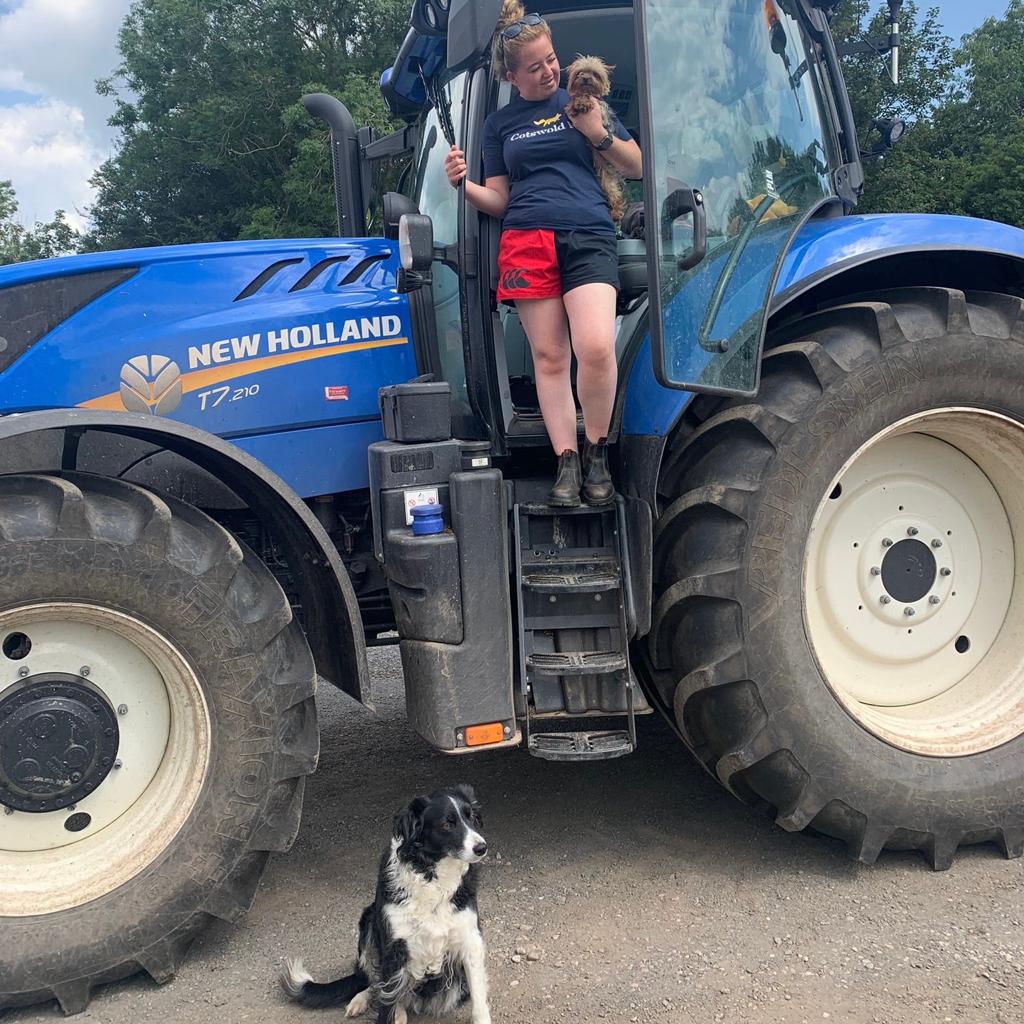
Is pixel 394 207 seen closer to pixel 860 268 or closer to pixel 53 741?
pixel 860 268

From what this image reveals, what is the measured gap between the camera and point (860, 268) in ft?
10.3

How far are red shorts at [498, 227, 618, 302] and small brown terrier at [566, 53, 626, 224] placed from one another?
17cm

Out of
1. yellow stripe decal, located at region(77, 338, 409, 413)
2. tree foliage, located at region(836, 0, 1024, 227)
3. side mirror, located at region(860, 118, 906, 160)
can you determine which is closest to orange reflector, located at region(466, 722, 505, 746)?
yellow stripe decal, located at region(77, 338, 409, 413)

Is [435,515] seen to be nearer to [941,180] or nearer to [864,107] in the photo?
[864,107]

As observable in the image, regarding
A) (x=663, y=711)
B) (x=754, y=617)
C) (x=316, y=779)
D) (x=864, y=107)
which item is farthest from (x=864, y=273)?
(x=864, y=107)

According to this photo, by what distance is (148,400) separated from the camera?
9.56ft

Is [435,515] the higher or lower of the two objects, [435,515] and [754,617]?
the higher

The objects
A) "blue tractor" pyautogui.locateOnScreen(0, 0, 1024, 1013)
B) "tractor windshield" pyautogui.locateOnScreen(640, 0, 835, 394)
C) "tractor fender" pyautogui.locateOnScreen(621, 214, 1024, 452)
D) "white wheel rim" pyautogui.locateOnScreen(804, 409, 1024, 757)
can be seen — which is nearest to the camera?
"blue tractor" pyautogui.locateOnScreen(0, 0, 1024, 1013)

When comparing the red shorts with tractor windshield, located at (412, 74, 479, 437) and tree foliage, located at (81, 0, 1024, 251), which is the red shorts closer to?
tractor windshield, located at (412, 74, 479, 437)

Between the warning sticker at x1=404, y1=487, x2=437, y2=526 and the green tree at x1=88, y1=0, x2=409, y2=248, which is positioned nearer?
the warning sticker at x1=404, y1=487, x2=437, y2=526

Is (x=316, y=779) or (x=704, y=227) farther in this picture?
(x=316, y=779)

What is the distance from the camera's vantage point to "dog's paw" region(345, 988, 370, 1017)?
2447 millimetres

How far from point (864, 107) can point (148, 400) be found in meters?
19.3

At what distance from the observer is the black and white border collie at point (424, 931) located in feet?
7.69
